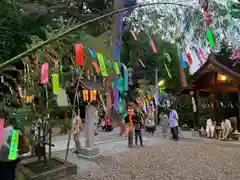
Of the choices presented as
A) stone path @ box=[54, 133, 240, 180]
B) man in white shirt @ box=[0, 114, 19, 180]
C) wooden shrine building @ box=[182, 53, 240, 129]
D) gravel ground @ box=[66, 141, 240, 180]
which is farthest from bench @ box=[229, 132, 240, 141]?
man in white shirt @ box=[0, 114, 19, 180]

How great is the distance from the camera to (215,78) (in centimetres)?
1177

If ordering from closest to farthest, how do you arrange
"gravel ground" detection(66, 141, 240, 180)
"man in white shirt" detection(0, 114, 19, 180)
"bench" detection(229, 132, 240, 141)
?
1. "man in white shirt" detection(0, 114, 19, 180)
2. "gravel ground" detection(66, 141, 240, 180)
3. "bench" detection(229, 132, 240, 141)

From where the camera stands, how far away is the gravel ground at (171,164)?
5969mm

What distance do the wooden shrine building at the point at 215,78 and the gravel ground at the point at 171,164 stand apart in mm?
2902

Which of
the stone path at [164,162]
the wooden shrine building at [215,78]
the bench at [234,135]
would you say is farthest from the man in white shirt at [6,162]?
the bench at [234,135]

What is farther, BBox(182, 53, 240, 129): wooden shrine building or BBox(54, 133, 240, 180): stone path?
BBox(182, 53, 240, 129): wooden shrine building

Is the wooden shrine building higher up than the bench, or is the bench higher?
the wooden shrine building

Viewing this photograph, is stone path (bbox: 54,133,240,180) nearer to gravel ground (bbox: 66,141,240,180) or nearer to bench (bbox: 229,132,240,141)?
gravel ground (bbox: 66,141,240,180)

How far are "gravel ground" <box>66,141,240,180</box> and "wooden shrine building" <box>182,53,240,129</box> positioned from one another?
2.90 m

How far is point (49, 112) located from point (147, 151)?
168 inches

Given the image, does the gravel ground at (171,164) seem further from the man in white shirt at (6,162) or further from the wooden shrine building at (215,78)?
the wooden shrine building at (215,78)

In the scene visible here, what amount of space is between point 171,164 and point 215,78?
6202 millimetres

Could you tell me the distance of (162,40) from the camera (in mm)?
11703

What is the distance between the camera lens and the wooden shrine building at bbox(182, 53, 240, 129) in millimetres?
10516
